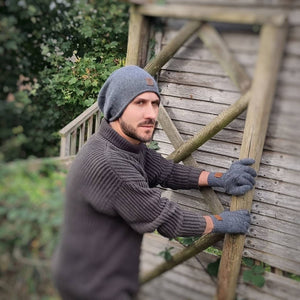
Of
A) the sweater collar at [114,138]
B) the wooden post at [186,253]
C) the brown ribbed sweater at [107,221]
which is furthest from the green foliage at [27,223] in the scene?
the wooden post at [186,253]

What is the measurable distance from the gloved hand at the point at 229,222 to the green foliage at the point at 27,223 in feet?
3.34

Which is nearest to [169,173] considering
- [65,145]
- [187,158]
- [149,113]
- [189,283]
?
[187,158]

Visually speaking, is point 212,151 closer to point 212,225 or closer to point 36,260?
point 212,225

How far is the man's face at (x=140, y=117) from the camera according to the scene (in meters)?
2.06

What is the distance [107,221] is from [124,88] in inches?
30.5

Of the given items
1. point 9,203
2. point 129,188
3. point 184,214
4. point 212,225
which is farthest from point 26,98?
point 212,225

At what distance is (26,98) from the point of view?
1943mm

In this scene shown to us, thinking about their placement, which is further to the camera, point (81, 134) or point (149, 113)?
point (81, 134)

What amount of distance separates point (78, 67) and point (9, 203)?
4.64 ft

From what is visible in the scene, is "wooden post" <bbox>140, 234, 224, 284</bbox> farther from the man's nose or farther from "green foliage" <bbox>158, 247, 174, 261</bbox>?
the man's nose

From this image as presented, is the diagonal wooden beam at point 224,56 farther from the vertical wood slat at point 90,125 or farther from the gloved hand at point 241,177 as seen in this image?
the vertical wood slat at point 90,125

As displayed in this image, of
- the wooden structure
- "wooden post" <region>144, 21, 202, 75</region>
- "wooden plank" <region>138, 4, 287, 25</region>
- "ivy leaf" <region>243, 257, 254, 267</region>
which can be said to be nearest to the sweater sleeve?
the wooden structure

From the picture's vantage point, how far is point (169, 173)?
2.62 meters

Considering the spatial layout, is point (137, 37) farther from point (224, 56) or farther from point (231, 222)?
point (231, 222)
